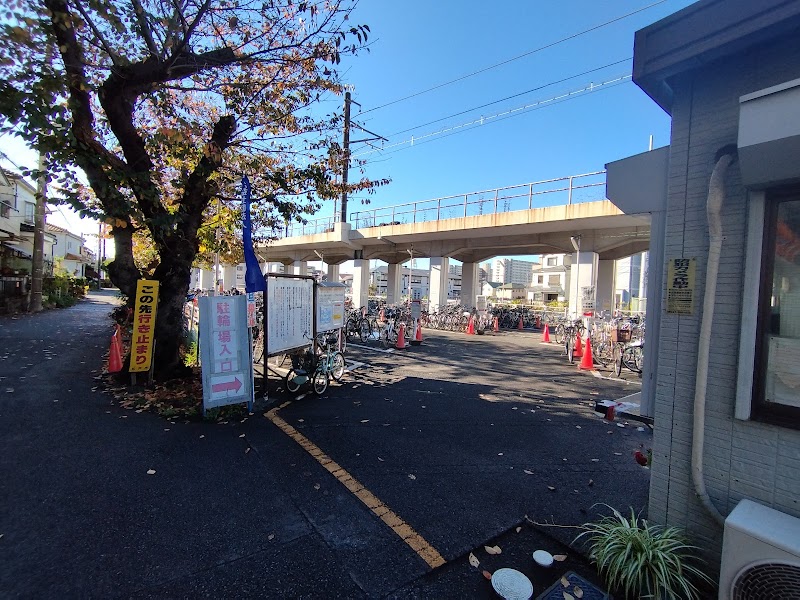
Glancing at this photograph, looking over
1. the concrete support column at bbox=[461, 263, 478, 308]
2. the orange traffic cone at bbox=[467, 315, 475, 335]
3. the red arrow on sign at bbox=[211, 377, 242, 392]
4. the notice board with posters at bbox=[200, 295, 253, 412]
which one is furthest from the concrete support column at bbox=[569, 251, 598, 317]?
the red arrow on sign at bbox=[211, 377, 242, 392]

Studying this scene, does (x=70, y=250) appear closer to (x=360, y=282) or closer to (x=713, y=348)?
(x=360, y=282)

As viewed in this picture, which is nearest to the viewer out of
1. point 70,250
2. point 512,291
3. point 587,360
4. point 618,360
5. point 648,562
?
point 648,562

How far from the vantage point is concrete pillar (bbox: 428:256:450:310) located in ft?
75.6

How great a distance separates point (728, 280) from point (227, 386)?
5837 mm

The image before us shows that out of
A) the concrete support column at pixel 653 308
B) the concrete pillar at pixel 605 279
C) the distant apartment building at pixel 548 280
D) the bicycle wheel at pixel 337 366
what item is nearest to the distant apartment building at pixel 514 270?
the distant apartment building at pixel 548 280

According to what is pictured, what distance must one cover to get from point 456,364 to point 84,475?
8096 millimetres

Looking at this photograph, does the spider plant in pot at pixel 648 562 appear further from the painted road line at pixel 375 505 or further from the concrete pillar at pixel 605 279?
the concrete pillar at pixel 605 279

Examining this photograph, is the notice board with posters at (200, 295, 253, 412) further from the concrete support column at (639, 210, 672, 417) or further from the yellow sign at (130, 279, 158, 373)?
the concrete support column at (639, 210, 672, 417)

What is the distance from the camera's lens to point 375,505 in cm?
345

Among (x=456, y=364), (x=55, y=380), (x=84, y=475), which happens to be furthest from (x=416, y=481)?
(x=55, y=380)

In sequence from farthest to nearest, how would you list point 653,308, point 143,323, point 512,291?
point 512,291 < point 143,323 < point 653,308

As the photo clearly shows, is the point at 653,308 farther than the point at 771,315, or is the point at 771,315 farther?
the point at 653,308

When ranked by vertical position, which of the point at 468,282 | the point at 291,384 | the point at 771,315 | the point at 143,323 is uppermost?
the point at 468,282

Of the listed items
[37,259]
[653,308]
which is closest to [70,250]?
[37,259]
